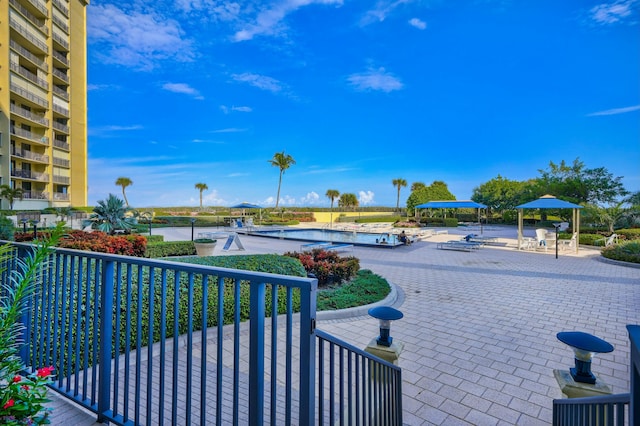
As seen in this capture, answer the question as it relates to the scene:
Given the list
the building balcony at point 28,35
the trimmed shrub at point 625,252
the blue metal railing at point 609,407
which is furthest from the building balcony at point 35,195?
the trimmed shrub at point 625,252

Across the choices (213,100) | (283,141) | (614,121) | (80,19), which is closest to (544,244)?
(614,121)

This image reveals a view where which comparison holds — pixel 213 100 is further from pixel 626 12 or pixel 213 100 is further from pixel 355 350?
pixel 355 350

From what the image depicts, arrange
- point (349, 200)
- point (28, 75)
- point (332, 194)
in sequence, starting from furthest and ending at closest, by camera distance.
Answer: point (332, 194)
point (349, 200)
point (28, 75)

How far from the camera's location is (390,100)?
29578 mm

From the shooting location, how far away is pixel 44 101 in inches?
1243

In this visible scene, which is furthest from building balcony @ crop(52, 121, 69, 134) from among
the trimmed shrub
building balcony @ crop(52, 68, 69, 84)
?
the trimmed shrub

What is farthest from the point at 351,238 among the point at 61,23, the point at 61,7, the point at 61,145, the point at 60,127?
the point at 61,7

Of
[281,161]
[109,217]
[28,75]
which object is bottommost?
[109,217]

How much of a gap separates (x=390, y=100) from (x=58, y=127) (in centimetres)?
3545

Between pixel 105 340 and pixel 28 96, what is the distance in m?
39.9

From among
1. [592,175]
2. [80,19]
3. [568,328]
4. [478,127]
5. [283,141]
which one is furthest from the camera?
[283,141]

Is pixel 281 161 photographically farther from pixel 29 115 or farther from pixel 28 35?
pixel 28 35

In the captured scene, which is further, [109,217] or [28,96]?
[28,96]

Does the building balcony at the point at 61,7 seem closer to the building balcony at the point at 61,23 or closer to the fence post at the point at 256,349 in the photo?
the building balcony at the point at 61,23
